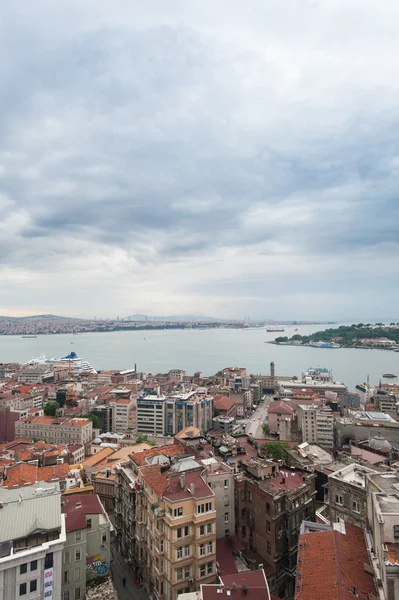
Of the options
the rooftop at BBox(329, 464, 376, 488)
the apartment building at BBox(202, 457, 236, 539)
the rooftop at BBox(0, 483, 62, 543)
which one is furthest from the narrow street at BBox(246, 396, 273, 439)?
the rooftop at BBox(0, 483, 62, 543)

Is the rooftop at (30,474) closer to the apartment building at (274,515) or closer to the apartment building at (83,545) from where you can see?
the apartment building at (83,545)

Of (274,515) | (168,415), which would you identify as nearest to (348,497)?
(274,515)

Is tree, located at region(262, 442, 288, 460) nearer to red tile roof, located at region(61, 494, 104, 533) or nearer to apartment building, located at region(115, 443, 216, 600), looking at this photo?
apartment building, located at region(115, 443, 216, 600)

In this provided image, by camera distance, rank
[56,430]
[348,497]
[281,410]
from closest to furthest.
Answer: [348,497] < [56,430] < [281,410]

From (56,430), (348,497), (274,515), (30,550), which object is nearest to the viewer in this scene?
(30,550)

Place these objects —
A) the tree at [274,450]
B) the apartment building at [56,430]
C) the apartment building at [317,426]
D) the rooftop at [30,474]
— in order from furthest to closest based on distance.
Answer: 1. the apartment building at [317,426]
2. the apartment building at [56,430]
3. the tree at [274,450]
4. the rooftop at [30,474]

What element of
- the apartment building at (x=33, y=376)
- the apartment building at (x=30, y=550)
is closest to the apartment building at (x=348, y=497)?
the apartment building at (x=30, y=550)

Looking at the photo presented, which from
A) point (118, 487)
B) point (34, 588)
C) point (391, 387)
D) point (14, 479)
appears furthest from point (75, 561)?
point (391, 387)

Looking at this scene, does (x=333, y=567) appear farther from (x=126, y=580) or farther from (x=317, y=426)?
(x=317, y=426)
